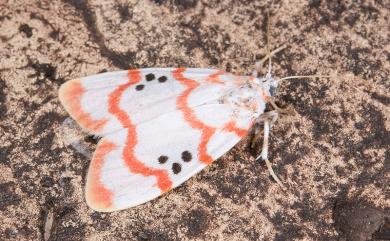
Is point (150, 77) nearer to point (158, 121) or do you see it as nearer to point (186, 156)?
point (158, 121)

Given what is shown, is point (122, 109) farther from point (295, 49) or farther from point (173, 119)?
point (295, 49)

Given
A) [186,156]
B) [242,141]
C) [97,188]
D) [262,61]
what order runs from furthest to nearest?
[262,61], [242,141], [186,156], [97,188]

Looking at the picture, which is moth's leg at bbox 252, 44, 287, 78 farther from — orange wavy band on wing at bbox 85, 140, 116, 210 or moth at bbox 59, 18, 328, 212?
orange wavy band on wing at bbox 85, 140, 116, 210

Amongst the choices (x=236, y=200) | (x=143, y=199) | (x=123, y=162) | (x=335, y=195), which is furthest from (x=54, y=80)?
(x=335, y=195)

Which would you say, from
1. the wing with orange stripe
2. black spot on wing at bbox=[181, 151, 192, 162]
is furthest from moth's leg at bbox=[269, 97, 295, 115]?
black spot on wing at bbox=[181, 151, 192, 162]

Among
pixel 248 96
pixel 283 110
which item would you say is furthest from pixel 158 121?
pixel 283 110

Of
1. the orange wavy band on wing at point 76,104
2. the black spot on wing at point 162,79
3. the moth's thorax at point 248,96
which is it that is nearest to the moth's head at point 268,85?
the moth's thorax at point 248,96

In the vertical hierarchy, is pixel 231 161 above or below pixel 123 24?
below

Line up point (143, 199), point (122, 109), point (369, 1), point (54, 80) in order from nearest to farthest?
point (143, 199)
point (122, 109)
point (54, 80)
point (369, 1)
